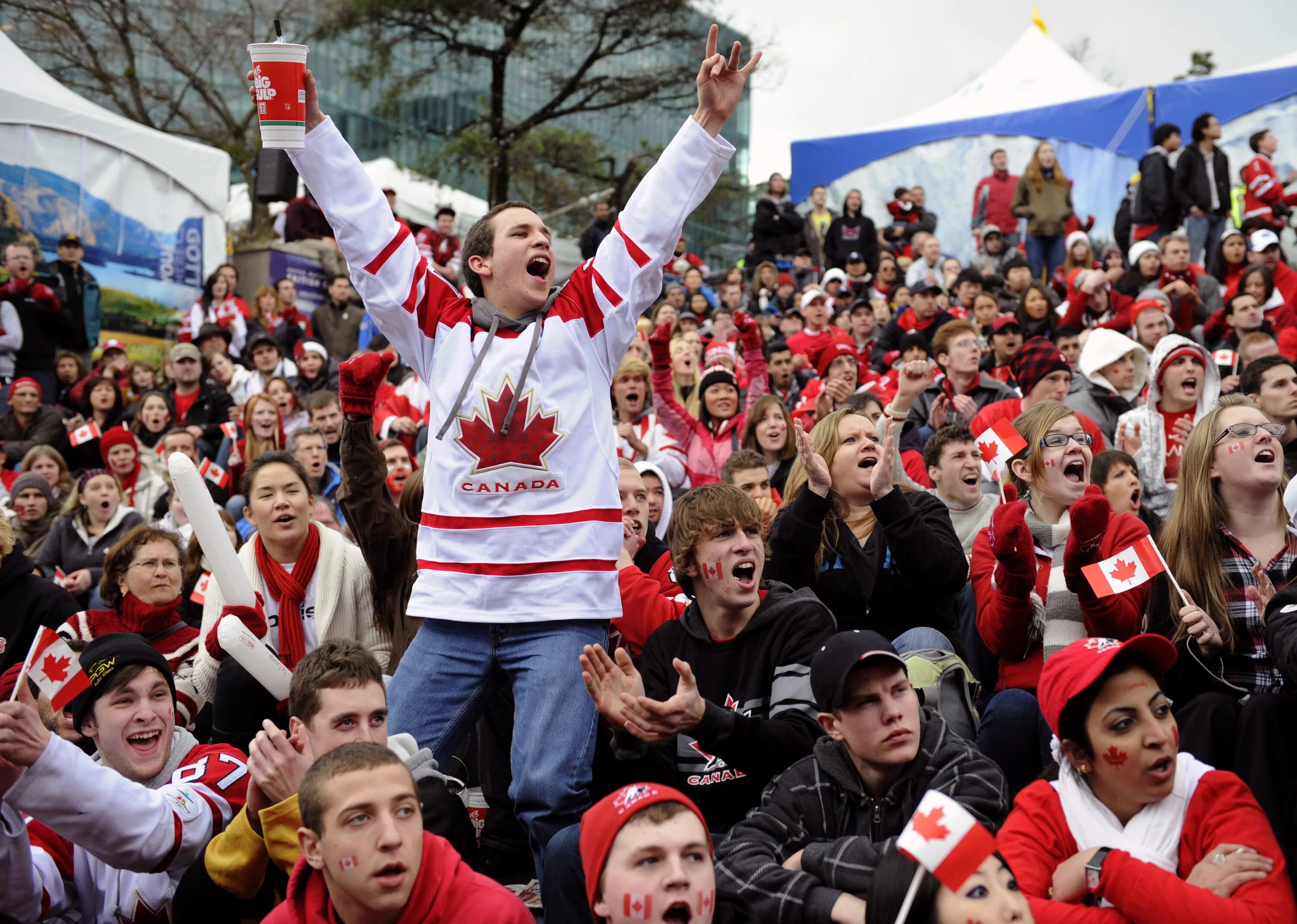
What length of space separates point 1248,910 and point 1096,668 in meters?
0.63

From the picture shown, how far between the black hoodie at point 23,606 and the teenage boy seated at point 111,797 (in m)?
1.85

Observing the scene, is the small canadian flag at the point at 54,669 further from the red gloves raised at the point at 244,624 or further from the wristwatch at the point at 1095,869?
the wristwatch at the point at 1095,869

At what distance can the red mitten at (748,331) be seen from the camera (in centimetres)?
877

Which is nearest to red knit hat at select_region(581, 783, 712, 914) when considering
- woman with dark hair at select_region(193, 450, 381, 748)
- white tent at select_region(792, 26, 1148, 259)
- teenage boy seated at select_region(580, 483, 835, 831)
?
teenage boy seated at select_region(580, 483, 835, 831)

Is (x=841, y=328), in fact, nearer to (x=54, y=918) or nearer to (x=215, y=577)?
(x=215, y=577)

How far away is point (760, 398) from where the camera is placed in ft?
24.1

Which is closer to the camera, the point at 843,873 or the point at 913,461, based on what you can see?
the point at 843,873

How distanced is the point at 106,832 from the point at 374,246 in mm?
1693

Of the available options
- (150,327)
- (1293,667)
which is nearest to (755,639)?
(1293,667)

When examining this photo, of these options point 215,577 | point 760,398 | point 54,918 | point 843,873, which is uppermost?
point 760,398

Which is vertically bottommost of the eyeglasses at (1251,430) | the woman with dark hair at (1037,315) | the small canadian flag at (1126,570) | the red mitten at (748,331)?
the small canadian flag at (1126,570)

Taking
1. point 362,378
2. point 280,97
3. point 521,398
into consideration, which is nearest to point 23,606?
point 362,378

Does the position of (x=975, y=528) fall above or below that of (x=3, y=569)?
above

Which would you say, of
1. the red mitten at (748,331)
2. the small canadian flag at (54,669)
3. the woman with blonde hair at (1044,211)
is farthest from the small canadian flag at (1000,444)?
the woman with blonde hair at (1044,211)
